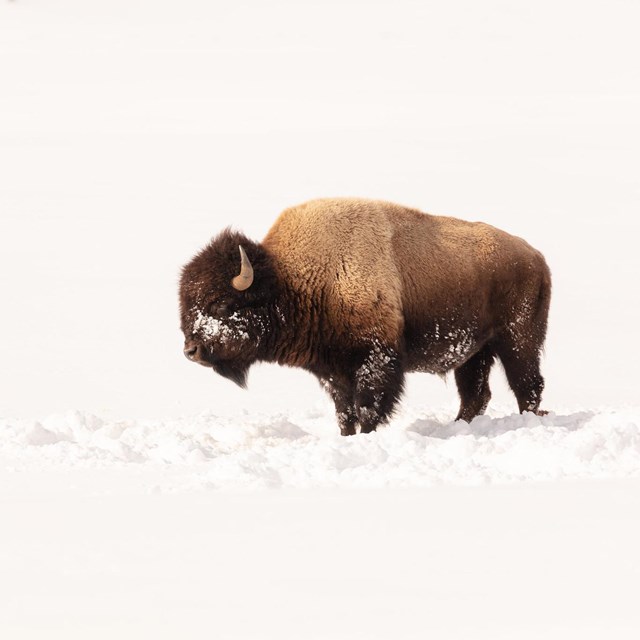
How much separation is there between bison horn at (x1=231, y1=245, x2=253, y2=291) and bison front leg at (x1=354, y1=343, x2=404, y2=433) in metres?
0.95

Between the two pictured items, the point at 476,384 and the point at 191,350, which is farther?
the point at 476,384

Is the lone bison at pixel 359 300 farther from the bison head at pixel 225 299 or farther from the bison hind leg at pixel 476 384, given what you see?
the bison hind leg at pixel 476 384

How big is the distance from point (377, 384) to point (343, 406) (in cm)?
60

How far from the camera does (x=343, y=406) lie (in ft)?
27.0

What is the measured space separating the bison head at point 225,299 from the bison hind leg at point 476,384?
182cm

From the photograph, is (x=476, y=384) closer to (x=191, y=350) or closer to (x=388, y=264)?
(x=388, y=264)

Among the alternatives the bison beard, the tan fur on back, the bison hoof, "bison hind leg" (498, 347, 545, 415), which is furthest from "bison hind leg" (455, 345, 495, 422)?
the bison beard

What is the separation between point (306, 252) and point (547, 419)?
203 cm

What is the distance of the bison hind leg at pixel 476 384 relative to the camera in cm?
884

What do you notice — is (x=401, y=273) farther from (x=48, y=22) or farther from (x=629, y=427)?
(x=48, y=22)

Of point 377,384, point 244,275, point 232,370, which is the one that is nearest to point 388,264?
point 377,384

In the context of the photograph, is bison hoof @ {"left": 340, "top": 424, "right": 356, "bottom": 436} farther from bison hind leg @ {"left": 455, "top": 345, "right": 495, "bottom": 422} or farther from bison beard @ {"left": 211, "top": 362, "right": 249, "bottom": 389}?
bison hind leg @ {"left": 455, "top": 345, "right": 495, "bottom": 422}

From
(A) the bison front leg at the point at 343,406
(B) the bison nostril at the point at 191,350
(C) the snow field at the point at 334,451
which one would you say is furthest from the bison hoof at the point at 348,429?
(B) the bison nostril at the point at 191,350

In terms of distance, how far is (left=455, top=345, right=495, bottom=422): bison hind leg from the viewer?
8836 mm
